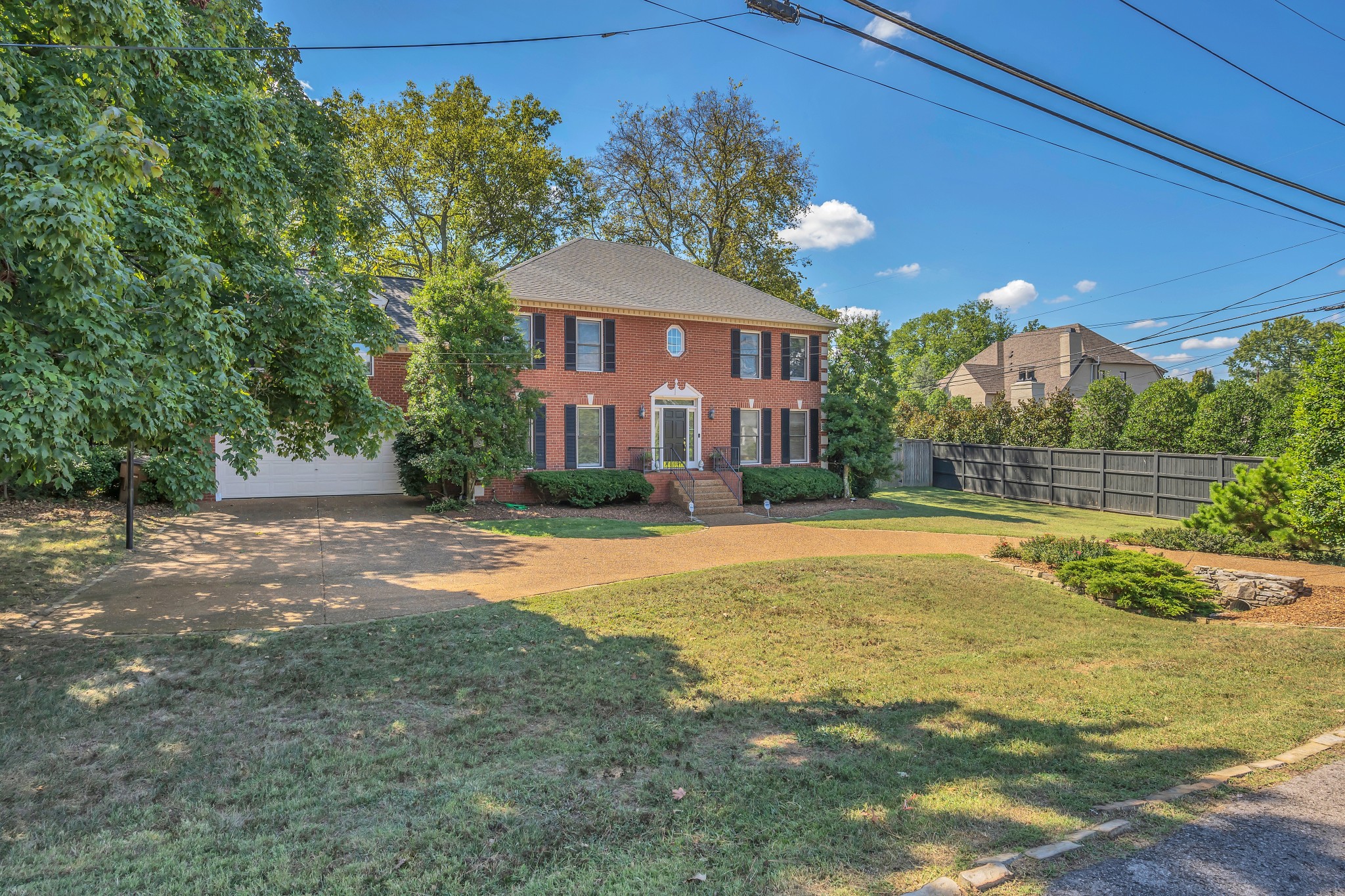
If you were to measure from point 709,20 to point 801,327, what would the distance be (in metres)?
14.6

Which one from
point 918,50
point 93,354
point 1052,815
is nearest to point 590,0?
point 918,50

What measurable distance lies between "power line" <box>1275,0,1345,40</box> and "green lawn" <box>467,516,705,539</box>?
11.5 m

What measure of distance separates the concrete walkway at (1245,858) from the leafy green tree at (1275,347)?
74.5 meters

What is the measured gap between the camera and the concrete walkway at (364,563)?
7.28m

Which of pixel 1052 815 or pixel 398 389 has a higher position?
pixel 398 389

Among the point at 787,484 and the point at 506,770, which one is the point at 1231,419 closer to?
the point at 787,484

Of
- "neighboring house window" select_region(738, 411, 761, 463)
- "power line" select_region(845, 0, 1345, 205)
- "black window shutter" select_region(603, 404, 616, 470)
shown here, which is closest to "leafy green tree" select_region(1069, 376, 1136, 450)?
"neighboring house window" select_region(738, 411, 761, 463)

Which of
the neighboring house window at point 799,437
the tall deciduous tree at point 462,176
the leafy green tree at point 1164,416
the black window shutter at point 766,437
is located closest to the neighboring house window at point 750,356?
the black window shutter at point 766,437

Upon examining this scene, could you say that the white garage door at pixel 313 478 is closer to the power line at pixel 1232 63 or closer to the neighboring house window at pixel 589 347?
the neighboring house window at pixel 589 347

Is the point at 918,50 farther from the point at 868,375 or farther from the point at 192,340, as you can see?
the point at 868,375

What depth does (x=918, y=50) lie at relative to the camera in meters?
6.52

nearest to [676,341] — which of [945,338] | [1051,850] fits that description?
[1051,850]

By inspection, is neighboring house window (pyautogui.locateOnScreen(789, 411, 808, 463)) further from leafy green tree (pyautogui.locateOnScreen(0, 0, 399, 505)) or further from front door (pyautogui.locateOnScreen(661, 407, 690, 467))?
leafy green tree (pyautogui.locateOnScreen(0, 0, 399, 505))

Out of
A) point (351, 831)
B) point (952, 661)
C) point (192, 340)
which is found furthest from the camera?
point (952, 661)
